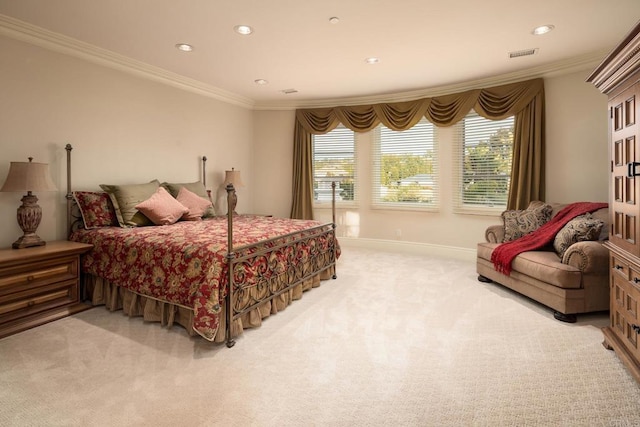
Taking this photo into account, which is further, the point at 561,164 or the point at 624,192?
the point at 561,164

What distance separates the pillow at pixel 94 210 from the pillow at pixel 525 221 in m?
4.45

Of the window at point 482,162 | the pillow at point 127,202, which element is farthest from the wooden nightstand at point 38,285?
the window at point 482,162

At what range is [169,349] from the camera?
2441 mm

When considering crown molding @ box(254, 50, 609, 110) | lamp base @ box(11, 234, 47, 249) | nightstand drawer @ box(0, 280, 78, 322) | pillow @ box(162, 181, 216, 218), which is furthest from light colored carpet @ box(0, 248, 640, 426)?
crown molding @ box(254, 50, 609, 110)

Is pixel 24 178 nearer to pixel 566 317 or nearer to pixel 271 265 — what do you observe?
pixel 271 265

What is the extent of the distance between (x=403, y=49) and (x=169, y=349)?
3.73 m

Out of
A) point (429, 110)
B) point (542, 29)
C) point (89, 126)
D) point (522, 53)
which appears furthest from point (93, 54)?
point (522, 53)

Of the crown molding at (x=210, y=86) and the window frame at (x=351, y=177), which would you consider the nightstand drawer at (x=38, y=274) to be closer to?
the crown molding at (x=210, y=86)

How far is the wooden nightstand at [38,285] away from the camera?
272cm

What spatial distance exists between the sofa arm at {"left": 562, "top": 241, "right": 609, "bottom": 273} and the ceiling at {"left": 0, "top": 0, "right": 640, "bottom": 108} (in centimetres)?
205

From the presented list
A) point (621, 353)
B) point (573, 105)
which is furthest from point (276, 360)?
point (573, 105)

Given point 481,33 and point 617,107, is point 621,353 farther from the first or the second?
point 481,33

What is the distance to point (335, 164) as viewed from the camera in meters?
6.31

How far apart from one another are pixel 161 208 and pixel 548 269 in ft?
12.9
